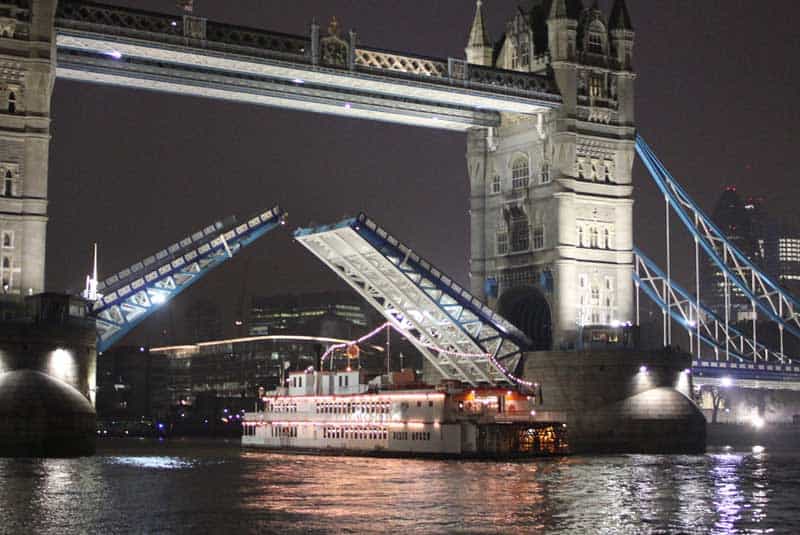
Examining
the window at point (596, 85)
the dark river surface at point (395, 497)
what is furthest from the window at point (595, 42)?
the dark river surface at point (395, 497)

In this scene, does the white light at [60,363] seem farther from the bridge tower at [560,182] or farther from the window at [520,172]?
the window at [520,172]

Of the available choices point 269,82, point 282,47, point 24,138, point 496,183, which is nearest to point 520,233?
point 496,183

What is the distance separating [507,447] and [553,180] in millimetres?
13887

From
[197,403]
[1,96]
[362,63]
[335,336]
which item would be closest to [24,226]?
[1,96]

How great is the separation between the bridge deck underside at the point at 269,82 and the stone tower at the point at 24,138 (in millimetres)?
1194

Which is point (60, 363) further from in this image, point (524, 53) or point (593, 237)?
point (524, 53)

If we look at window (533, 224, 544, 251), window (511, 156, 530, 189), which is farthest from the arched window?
window (533, 224, 544, 251)

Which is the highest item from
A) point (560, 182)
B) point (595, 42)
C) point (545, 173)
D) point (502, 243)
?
point (595, 42)

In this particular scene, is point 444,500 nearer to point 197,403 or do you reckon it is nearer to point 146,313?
point 146,313

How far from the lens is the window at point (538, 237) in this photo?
227 feet

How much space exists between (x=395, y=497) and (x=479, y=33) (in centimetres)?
3597

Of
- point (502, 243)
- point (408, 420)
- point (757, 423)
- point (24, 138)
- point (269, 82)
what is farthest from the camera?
point (757, 423)

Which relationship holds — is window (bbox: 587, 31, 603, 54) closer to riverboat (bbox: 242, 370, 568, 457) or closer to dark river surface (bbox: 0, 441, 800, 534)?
riverboat (bbox: 242, 370, 568, 457)

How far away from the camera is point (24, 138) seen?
188 feet
